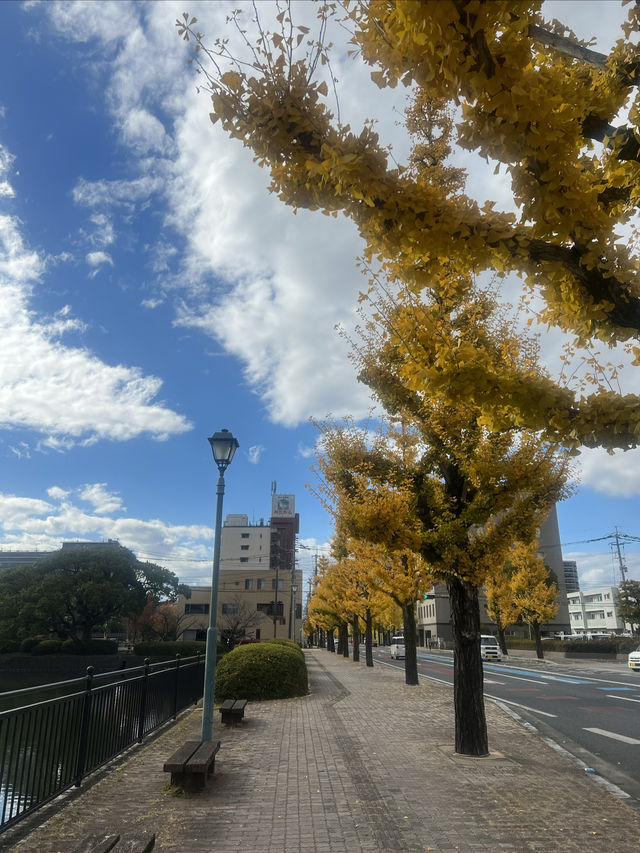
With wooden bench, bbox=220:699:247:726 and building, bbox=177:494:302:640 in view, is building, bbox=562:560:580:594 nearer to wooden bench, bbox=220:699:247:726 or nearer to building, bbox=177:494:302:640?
building, bbox=177:494:302:640

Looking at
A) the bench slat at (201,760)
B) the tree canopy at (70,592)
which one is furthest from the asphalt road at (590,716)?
the tree canopy at (70,592)

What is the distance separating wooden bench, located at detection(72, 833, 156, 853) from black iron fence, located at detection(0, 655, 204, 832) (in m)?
1.17

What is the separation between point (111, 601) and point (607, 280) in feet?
167

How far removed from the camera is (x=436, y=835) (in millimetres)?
4707

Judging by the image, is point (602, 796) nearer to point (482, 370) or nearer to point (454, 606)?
point (454, 606)

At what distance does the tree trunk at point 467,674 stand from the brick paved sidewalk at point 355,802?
0.28 meters

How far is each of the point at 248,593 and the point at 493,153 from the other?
234ft

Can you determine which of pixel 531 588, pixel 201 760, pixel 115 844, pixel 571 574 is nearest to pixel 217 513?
pixel 201 760

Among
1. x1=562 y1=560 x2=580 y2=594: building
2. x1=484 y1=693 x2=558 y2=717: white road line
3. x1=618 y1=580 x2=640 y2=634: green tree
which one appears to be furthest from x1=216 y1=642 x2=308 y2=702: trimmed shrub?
x1=562 y1=560 x2=580 y2=594: building

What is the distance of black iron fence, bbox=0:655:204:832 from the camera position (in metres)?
4.97

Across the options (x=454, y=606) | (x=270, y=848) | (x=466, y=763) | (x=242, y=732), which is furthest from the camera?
(x=242, y=732)

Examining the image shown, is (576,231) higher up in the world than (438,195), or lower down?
lower down

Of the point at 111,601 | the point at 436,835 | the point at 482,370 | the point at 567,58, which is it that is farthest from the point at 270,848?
the point at 111,601

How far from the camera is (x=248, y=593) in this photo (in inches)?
2781
